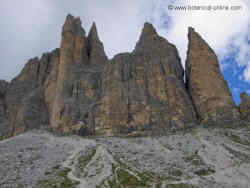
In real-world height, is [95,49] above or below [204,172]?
above

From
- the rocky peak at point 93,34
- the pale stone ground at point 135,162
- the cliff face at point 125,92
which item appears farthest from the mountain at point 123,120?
the rocky peak at point 93,34

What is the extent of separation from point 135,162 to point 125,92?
23.7 metres

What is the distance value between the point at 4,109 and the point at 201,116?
56.5 metres

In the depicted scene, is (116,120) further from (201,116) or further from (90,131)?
(201,116)

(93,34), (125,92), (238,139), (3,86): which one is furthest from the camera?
(3,86)

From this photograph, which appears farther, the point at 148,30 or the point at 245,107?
the point at 148,30

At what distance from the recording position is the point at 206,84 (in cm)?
4828

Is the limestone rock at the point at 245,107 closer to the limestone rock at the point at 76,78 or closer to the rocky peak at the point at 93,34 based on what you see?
the limestone rock at the point at 76,78

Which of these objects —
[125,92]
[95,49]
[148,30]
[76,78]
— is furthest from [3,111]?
[148,30]

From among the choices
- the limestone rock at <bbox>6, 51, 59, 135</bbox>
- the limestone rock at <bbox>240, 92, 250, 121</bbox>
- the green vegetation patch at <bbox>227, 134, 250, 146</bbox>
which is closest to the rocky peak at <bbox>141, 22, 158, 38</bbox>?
the limestone rock at <bbox>240, 92, 250, 121</bbox>

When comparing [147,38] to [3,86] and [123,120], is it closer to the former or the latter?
[123,120]

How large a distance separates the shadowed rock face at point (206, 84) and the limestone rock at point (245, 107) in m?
1.44

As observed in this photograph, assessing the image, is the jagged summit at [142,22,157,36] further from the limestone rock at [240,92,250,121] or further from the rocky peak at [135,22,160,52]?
the limestone rock at [240,92,250,121]

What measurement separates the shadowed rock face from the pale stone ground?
5.76m
